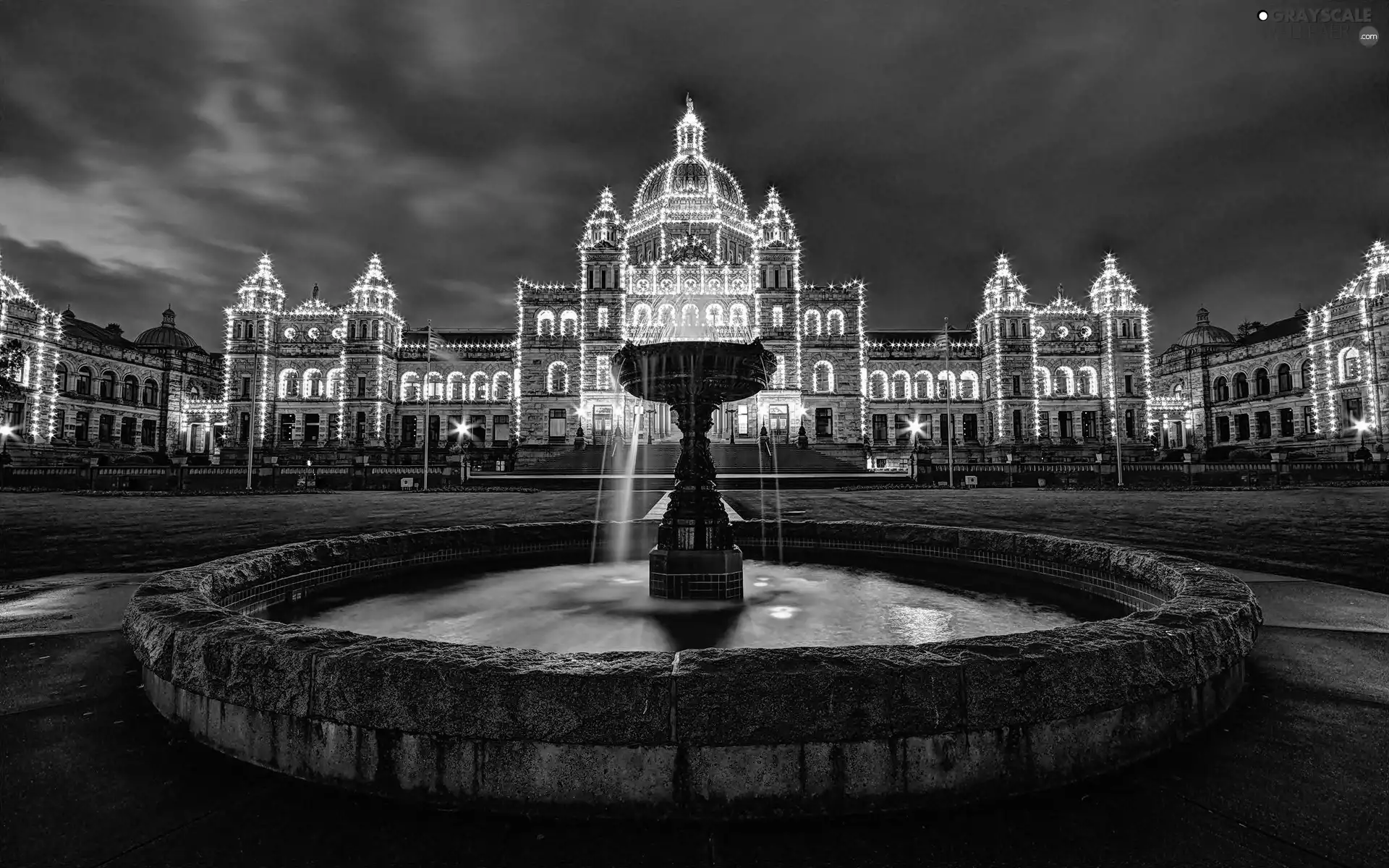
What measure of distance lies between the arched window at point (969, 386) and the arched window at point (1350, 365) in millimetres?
25825

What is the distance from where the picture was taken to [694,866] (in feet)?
5.49

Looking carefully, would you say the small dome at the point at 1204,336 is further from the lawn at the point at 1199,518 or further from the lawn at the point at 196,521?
the lawn at the point at 196,521

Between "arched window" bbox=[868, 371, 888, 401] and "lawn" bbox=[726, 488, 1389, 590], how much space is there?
38307 millimetres

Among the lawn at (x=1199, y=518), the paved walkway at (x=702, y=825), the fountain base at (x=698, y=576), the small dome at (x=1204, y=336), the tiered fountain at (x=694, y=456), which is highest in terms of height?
the small dome at (x=1204, y=336)

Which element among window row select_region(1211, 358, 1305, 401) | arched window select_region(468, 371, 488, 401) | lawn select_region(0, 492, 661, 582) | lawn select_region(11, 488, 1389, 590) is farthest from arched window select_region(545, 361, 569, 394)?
window row select_region(1211, 358, 1305, 401)

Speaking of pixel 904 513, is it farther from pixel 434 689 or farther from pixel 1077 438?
pixel 1077 438

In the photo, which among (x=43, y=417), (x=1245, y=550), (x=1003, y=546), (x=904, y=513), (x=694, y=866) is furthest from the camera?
(x=43, y=417)

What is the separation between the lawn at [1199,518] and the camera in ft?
21.7

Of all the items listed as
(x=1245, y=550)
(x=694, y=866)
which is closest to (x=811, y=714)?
(x=694, y=866)

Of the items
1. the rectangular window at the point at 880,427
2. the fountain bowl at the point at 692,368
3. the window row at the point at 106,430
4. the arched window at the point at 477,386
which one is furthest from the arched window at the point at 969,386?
the window row at the point at 106,430

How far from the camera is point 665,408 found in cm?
5053

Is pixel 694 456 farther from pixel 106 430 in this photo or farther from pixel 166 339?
pixel 166 339

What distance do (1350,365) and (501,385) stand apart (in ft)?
229

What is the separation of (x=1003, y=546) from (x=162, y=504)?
20.3 meters
